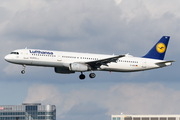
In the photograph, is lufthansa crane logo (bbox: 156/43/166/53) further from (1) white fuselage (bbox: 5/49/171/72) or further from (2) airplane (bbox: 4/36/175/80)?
(1) white fuselage (bbox: 5/49/171/72)

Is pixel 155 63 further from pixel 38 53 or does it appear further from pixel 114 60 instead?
pixel 38 53

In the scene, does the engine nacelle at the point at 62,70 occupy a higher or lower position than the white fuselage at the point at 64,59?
lower

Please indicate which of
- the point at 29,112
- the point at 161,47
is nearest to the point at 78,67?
the point at 161,47

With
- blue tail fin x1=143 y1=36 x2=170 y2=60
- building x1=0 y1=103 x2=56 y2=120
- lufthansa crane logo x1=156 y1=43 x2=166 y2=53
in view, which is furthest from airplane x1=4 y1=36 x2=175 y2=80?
building x1=0 y1=103 x2=56 y2=120

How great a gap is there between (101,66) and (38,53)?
1304 cm

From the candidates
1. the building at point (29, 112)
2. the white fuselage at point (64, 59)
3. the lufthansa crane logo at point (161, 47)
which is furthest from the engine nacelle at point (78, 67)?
the building at point (29, 112)

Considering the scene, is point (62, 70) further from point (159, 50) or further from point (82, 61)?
point (159, 50)

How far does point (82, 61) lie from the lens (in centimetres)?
8319

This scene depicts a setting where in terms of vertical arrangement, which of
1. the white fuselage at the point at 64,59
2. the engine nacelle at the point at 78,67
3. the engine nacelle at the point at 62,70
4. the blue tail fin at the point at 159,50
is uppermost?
the blue tail fin at the point at 159,50

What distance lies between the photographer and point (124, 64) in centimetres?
8656

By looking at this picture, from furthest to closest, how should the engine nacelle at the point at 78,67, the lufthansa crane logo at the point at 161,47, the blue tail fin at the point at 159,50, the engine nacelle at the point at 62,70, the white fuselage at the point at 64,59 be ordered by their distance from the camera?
the lufthansa crane logo at the point at 161,47
the blue tail fin at the point at 159,50
the engine nacelle at the point at 62,70
the engine nacelle at the point at 78,67
the white fuselage at the point at 64,59

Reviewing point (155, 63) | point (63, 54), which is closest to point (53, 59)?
point (63, 54)

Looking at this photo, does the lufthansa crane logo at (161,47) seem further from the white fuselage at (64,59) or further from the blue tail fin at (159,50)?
the white fuselage at (64,59)

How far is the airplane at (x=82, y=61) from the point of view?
80.4m
